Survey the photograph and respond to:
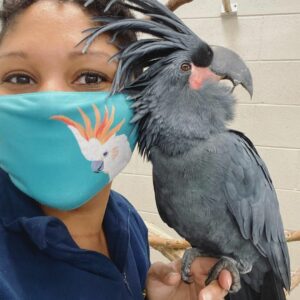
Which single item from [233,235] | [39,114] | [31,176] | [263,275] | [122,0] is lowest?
[263,275]

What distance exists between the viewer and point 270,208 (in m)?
0.71

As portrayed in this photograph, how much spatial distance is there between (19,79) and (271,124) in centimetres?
113

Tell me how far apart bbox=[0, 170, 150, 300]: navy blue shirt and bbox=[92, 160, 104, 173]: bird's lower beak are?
0.12 m

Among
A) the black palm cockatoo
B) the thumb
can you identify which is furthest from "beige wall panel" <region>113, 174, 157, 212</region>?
the black palm cockatoo

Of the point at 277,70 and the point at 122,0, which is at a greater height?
the point at 122,0

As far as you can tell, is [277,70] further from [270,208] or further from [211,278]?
[211,278]

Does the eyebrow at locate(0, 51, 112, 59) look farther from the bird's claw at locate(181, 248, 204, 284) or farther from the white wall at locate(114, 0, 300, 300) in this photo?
the white wall at locate(114, 0, 300, 300)

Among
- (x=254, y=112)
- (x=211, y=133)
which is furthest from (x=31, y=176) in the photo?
(x=254, y=112)

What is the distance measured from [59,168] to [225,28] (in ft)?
3.68

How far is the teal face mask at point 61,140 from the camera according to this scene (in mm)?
543

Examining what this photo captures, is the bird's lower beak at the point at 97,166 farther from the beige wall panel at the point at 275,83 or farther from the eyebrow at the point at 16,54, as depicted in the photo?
the beige wall panel at the point at 275,83

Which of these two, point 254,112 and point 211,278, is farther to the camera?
point 254,112

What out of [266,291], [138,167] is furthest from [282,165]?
[266,291]

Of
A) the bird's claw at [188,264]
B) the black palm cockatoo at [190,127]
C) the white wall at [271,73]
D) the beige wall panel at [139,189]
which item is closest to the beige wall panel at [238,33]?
the white wall at [271,73]
